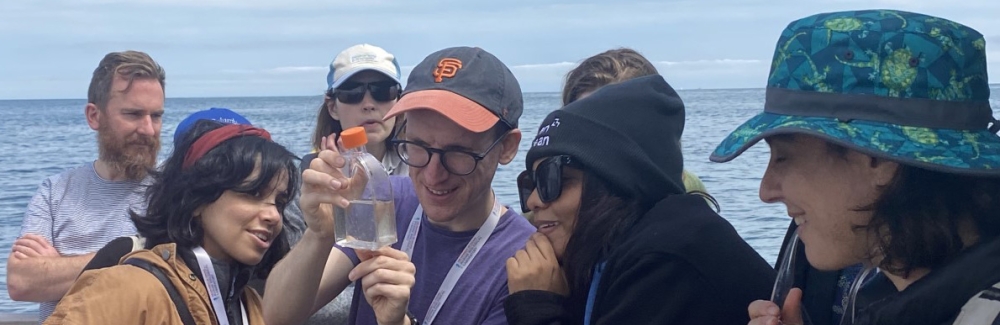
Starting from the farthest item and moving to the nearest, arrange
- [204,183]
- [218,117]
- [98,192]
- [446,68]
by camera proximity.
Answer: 1. [98,192]
2. [218,117]
3. [204,183]
4. [446,68]

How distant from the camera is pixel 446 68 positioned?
9.67 feet

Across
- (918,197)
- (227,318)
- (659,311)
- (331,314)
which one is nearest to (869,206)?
(918,197)

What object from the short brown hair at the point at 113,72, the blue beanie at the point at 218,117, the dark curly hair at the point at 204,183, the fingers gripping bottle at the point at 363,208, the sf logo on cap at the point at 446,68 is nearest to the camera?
the fingers gripping bottle at the point at 363,208

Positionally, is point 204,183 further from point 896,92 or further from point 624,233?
point 896,92

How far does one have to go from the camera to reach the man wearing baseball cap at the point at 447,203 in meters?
2.80

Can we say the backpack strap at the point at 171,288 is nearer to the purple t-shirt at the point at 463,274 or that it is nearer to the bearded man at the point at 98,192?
the purple t-shirt at the point at 463,274

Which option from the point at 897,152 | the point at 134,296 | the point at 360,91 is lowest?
the point at 134,296

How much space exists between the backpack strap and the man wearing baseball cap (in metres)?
0.27

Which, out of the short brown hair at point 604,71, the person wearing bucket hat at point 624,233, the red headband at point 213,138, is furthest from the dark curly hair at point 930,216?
the short brown hair at point 604,71

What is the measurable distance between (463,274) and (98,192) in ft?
7.77

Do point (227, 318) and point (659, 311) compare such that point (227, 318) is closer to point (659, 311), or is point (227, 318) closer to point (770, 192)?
point (659, 311)

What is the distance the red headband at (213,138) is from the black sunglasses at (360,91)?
1.35m

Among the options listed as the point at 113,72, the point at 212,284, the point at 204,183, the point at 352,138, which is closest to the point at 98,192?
the point at 113,72

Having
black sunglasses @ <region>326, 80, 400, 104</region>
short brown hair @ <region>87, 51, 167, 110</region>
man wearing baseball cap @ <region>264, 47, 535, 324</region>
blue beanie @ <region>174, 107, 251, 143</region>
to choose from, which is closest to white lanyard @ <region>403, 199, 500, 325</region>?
man wearing baseball cap @ <region>264, 47, 535, 324</region>
